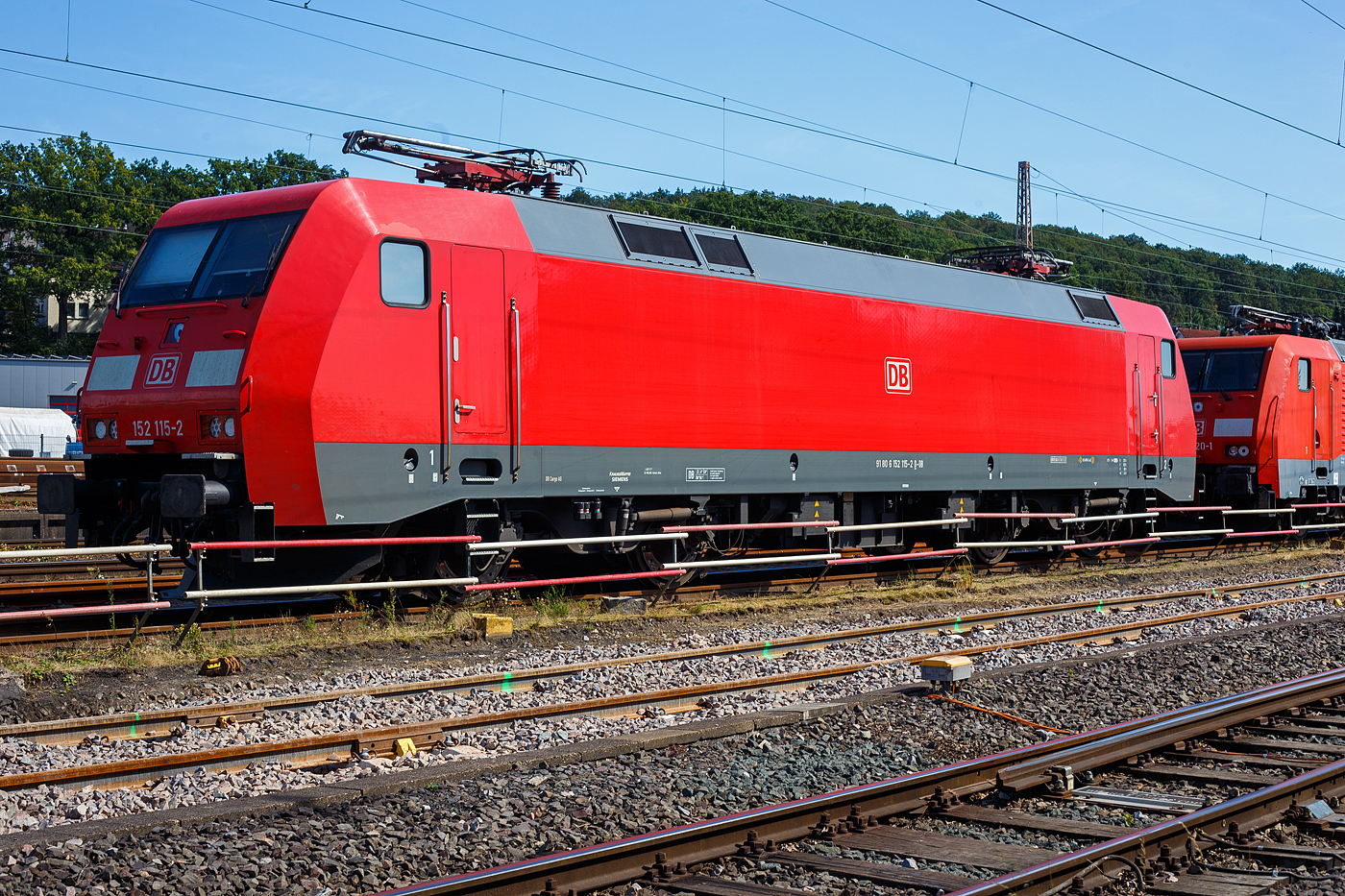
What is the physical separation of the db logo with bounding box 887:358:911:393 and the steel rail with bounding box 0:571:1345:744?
11.6 feet

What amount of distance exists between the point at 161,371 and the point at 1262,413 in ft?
62.2

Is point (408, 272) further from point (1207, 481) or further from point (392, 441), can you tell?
point (1207, 481)

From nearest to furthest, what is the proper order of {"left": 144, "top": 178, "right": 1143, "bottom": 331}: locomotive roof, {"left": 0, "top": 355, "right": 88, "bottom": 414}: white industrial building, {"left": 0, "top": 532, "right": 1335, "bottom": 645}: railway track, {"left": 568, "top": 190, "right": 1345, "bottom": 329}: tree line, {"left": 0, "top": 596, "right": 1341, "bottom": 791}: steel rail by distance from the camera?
{"left": 0, "top": 596, "right": 1341, "bottom": 791}: steel rail
{"left": 0, "top": 532, "right": 1335, "bottom": 645}: railway track
{"left": 144, "top": 178, "right": 1143, "bottom": 331}: locomotive roof
{"left": 0, "top": 355, "right": 88, "bottom": 414}: white industrial building
{"left": 568, "top": 190, "right": 1345, "bottom": 329}: tree line

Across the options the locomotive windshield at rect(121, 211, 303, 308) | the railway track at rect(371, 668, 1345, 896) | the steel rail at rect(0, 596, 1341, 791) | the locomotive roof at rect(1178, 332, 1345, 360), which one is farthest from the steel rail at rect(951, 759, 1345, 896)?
the locomotive roof at rect(1178, 332, 1345, 360)

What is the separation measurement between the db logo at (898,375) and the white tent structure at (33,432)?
32308mm

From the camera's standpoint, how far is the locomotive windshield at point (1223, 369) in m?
21.8

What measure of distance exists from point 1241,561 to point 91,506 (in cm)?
1774

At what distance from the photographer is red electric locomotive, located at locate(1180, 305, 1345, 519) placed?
21.6 meters

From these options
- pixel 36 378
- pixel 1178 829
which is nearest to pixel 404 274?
pixel 1178 829

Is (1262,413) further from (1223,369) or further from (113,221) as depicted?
(113,221)

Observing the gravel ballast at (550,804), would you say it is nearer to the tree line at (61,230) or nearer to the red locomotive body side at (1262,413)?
the red locomotive body side at (1262,413)

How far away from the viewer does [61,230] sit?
62000 millimetres

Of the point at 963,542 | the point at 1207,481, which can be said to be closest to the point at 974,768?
the point at 963,542

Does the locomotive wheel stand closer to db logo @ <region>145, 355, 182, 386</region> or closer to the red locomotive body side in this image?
the red locomotive body side
